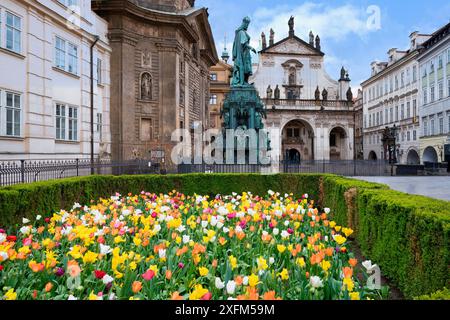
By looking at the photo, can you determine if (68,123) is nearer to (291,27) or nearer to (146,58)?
(146,58)

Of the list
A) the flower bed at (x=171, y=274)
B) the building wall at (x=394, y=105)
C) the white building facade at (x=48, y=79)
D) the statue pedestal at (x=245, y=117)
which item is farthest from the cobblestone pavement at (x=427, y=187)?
the building wall at (x=394, y=105)

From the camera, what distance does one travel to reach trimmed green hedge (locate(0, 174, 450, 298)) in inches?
147

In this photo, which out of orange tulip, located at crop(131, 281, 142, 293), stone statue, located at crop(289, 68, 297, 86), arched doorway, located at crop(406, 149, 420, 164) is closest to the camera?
orange tulip, located at crop(131, 281, 142, 293)

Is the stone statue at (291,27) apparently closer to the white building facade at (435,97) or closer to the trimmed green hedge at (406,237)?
the white building facade at (435,97)

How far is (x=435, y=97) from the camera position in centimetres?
3550

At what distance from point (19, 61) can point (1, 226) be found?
40.0ft

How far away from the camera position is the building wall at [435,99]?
32031 mm

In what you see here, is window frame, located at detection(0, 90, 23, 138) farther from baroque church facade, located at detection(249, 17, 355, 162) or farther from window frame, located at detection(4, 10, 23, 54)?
baroque church facade, located at detection(249, 17, 355, 162)

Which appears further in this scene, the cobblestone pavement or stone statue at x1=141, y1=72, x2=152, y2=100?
stone statue at x1=141, y1=72, x2=152, y2=100

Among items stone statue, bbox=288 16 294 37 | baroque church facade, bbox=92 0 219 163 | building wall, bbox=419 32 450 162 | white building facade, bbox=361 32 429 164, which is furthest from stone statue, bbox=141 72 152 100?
stone statue, bbox=288 16 294 37

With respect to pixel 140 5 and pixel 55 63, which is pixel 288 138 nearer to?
pixel 140 5

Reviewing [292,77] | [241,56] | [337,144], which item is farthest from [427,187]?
[292,77]

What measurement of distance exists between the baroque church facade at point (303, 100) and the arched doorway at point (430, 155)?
14041mm

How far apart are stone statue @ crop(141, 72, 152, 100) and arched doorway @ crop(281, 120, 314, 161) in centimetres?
3090
